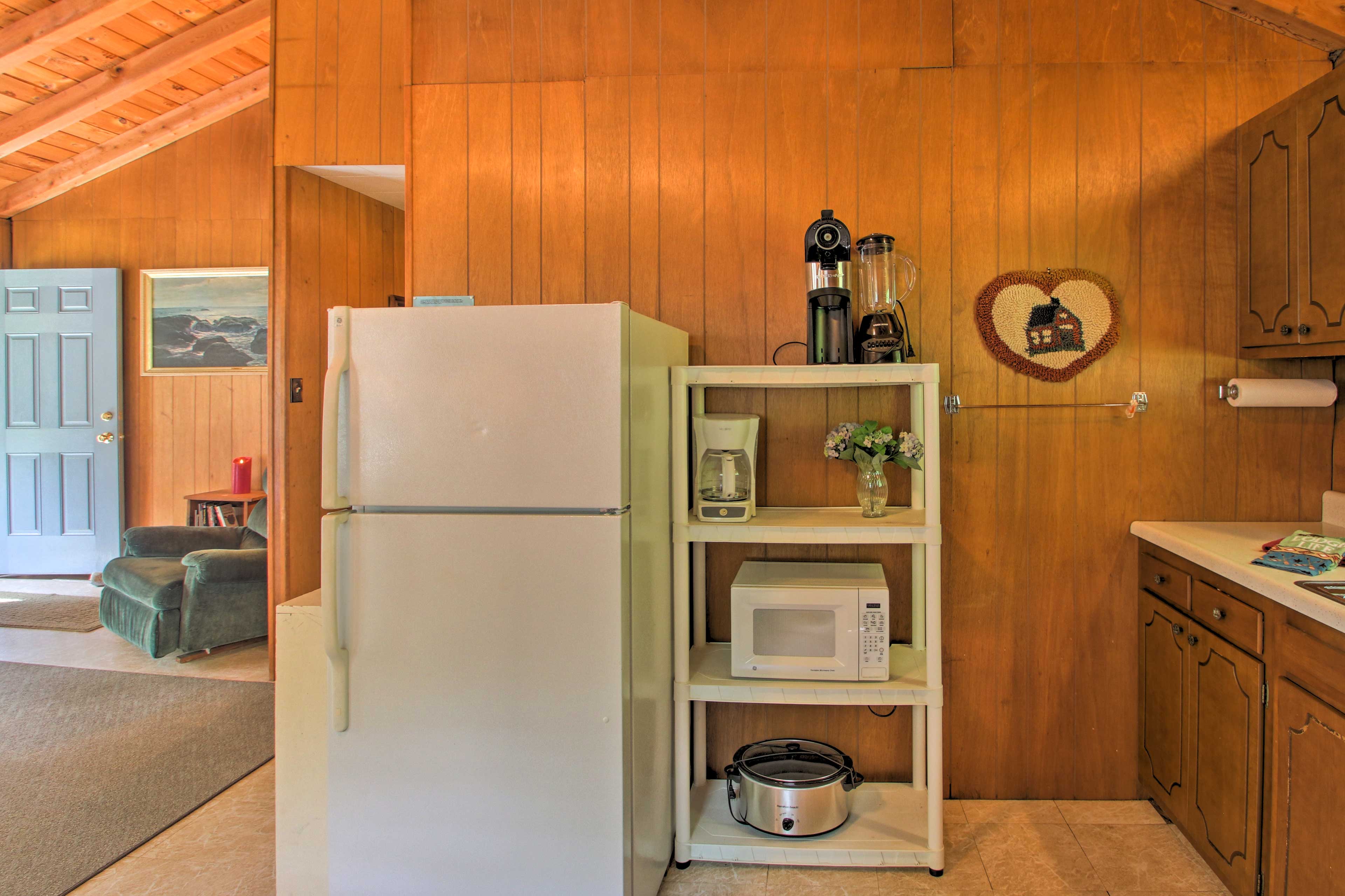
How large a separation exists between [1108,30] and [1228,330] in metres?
0.94

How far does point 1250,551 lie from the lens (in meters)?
2.09

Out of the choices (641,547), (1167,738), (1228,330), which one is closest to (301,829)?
(641,547)

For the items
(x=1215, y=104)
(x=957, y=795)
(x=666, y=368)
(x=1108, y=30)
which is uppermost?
(x=1108, y=30)

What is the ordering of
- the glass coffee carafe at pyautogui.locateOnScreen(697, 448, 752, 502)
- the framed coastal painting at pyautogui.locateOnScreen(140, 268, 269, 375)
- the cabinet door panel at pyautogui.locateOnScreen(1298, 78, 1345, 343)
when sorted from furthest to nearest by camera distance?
the framed coastal painting at pyautogui.locateOnScreen(140, 268, 269, 375) < the glass coffee carafe at pyautogui.locateOnScreen(697, 448, 752, 502) < the cabinet door panel at pyautogui.locateOnScreen(1298, 78, 1345, 343)

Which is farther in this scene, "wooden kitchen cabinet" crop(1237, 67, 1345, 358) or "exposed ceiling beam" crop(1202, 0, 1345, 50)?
"exposed ceiling beam" crop(1202, 0, 1345, 50)

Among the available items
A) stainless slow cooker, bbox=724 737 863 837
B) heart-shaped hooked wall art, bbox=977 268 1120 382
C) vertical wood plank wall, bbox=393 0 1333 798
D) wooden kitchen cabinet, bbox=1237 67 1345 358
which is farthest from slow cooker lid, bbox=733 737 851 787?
wooden kitchen cabinet, bbox=1237 67 1345 358

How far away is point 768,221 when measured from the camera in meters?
2.61

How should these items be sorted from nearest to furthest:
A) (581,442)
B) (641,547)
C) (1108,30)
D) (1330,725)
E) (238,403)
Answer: (1330,725) → (581,442) → (641,547) → (1108,30) → (238,403)

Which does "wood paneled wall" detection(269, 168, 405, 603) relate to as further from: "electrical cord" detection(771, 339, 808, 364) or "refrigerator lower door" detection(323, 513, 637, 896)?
"refrigerator lower door" detection(323, 513, 637, 896)

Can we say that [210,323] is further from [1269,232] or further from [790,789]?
A: [1269,232]

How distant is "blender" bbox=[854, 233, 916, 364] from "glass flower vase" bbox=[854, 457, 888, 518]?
27 centimetres

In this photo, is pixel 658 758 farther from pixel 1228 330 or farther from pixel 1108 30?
pixel 1108 30

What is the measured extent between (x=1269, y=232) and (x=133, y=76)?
5189 millimetres

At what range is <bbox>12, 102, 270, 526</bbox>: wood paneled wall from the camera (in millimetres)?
5375
